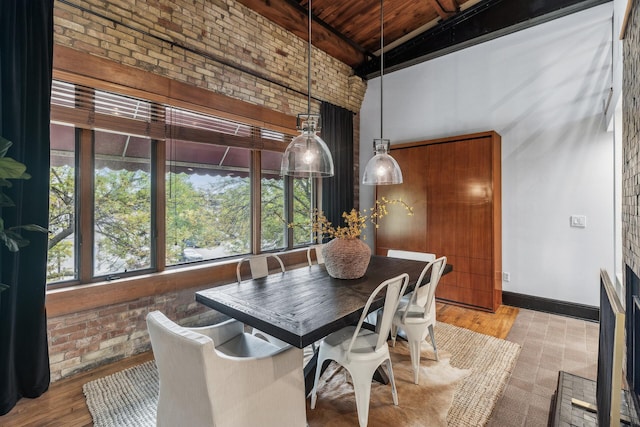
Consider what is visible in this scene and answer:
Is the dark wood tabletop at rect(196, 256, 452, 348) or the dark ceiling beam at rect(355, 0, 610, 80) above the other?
the dark ceiling beam at rect(355, 0, 610, 80)

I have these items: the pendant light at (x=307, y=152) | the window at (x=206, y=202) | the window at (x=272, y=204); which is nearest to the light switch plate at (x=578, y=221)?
the pendant light at (x=307, y=152)

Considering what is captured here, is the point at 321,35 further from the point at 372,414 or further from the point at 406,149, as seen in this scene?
the point at 372,414

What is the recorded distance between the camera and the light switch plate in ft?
11.4

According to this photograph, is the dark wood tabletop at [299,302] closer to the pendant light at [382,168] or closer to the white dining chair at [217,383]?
the white dining chair at [217,383]

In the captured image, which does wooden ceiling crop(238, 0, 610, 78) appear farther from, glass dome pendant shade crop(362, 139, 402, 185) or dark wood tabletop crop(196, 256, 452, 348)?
dark wood tabletop crop(196, 256, 452, 348)

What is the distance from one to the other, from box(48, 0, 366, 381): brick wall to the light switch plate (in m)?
3.71

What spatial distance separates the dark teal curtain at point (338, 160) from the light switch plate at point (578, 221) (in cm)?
292

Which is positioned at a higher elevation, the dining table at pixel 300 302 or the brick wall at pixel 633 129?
the brick wall at pixel 633 129

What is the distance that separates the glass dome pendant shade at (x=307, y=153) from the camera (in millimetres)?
2324

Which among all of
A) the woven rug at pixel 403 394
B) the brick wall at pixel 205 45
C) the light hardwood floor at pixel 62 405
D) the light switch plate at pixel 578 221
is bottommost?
the light hardwood floor at pixel 62 405

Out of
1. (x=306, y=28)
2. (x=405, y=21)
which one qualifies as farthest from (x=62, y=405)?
(x=405, y=21)

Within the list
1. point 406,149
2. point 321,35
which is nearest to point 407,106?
point 406,149

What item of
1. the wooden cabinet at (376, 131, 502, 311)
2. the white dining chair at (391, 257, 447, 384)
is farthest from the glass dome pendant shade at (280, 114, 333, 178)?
the wooden cabinet at (376, 131, 502, 311)

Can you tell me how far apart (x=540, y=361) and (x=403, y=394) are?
55.1 inches
